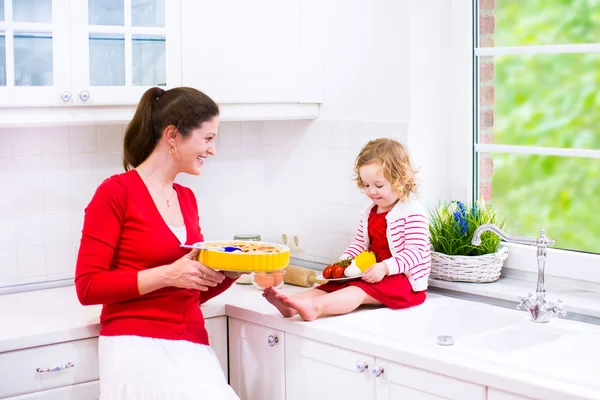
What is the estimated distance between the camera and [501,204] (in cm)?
307

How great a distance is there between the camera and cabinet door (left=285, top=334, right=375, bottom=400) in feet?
7.88

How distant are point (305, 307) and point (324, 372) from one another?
203 millimetres

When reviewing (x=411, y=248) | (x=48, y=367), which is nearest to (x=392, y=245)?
(x=411, y=248)

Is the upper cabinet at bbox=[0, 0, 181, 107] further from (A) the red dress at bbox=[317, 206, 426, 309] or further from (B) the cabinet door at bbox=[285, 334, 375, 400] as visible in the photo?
(B) the cabinet door at bbox=[285, 334, 375, 400]

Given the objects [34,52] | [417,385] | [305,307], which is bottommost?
[417,385]

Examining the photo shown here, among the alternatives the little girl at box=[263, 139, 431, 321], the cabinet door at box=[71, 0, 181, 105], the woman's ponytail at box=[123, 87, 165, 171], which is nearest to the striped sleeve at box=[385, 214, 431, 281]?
the little girl at box=[263, 139, 431, 321]

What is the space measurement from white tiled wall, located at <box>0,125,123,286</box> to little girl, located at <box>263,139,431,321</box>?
96cm

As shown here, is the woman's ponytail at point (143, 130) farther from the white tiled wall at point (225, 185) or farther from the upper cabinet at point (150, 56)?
the white tiled wall at point (225, 185)

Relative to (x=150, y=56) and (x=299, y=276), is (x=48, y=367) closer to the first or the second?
(x=299, y=276)

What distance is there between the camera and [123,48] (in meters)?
2.78

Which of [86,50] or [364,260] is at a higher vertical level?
[86,50]

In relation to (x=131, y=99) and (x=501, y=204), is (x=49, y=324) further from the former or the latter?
(x=501, y=204)

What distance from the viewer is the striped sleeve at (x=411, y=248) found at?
2.67 meters

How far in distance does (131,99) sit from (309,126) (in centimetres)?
83
